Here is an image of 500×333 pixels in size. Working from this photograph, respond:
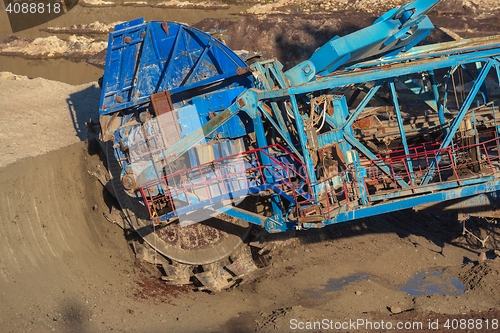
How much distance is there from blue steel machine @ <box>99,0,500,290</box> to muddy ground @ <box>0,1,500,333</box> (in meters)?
0.83

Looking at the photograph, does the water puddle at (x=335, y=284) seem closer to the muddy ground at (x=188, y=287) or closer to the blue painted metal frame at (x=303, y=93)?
the muddy ground at (x=188, y=287)

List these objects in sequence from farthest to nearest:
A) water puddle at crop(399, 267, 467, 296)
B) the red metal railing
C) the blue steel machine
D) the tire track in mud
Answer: water puddle at crop(399, 267, 467, 296) < the tire track in mud < the red metal railing < the blue steel machine

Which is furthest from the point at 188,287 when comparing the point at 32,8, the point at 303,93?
the point at 32,8

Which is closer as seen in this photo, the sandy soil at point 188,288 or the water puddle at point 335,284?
Answer: the sandy soil at point 188,288

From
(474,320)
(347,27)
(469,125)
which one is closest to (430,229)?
(469,125)

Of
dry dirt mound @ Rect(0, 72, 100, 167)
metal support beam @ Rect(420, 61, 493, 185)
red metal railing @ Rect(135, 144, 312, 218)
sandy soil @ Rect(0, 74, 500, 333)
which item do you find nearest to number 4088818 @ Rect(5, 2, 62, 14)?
dry dirt mound @ Rect(0, 72, 100, 167)

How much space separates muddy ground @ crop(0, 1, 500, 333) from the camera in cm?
1032

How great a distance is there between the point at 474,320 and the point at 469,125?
3639 mm

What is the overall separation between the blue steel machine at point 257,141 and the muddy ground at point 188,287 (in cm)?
83

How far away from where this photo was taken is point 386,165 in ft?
37.3

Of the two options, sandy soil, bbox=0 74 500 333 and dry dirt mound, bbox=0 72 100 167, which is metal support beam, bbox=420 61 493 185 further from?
dry dirt mound, bbox=0 72 100 167

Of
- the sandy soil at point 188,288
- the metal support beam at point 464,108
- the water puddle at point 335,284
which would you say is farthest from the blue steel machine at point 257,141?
the water puddle at point 335,284

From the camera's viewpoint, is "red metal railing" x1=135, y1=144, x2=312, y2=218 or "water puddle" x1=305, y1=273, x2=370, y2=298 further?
"water puddle" x1=305, y1=273, x2=370, y2=298

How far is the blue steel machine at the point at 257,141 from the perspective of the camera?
10.4m
